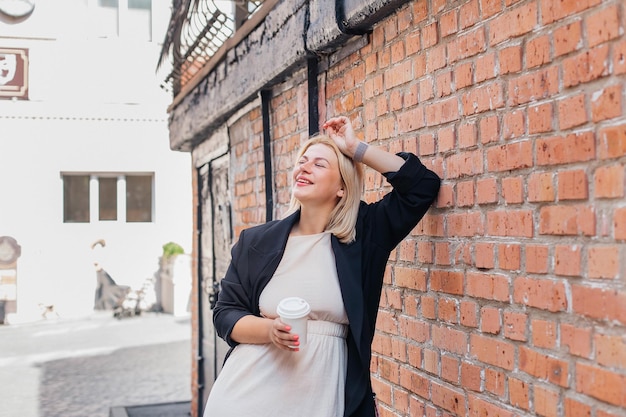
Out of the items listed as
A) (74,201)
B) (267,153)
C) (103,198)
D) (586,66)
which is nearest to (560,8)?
(586,66)

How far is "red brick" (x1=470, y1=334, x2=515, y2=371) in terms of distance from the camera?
7.41 feet

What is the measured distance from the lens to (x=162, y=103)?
17109mm

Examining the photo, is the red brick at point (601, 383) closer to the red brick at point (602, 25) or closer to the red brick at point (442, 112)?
the red brick at point (602, 25)

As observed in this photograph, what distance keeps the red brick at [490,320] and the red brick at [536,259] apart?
0.23 meters

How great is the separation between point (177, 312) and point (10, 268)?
3672mm

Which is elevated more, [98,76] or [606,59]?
[98,76]

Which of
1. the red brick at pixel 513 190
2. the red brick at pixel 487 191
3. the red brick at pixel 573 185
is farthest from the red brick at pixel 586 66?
the red brick at pixel 487 191

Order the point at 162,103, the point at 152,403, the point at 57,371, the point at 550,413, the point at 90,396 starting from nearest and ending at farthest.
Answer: the point at 550,413
the point at 152,403
the point at 90,396
the point at 57,371
the point at 162,103

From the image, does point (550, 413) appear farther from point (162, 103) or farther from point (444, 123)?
point (162, 103)

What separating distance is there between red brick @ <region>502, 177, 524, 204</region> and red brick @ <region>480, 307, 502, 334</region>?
1.17ft

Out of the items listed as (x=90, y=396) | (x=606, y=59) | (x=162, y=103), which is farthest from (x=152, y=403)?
(x=162, y=103)

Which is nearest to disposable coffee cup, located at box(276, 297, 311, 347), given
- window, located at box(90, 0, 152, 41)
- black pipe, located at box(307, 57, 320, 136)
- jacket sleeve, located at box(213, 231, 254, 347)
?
jacket sleeve, located at box(213, 231, 254, 347)

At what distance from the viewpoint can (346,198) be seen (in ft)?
8.63

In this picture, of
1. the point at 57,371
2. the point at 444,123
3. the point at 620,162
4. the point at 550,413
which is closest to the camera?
the point at 620,162
